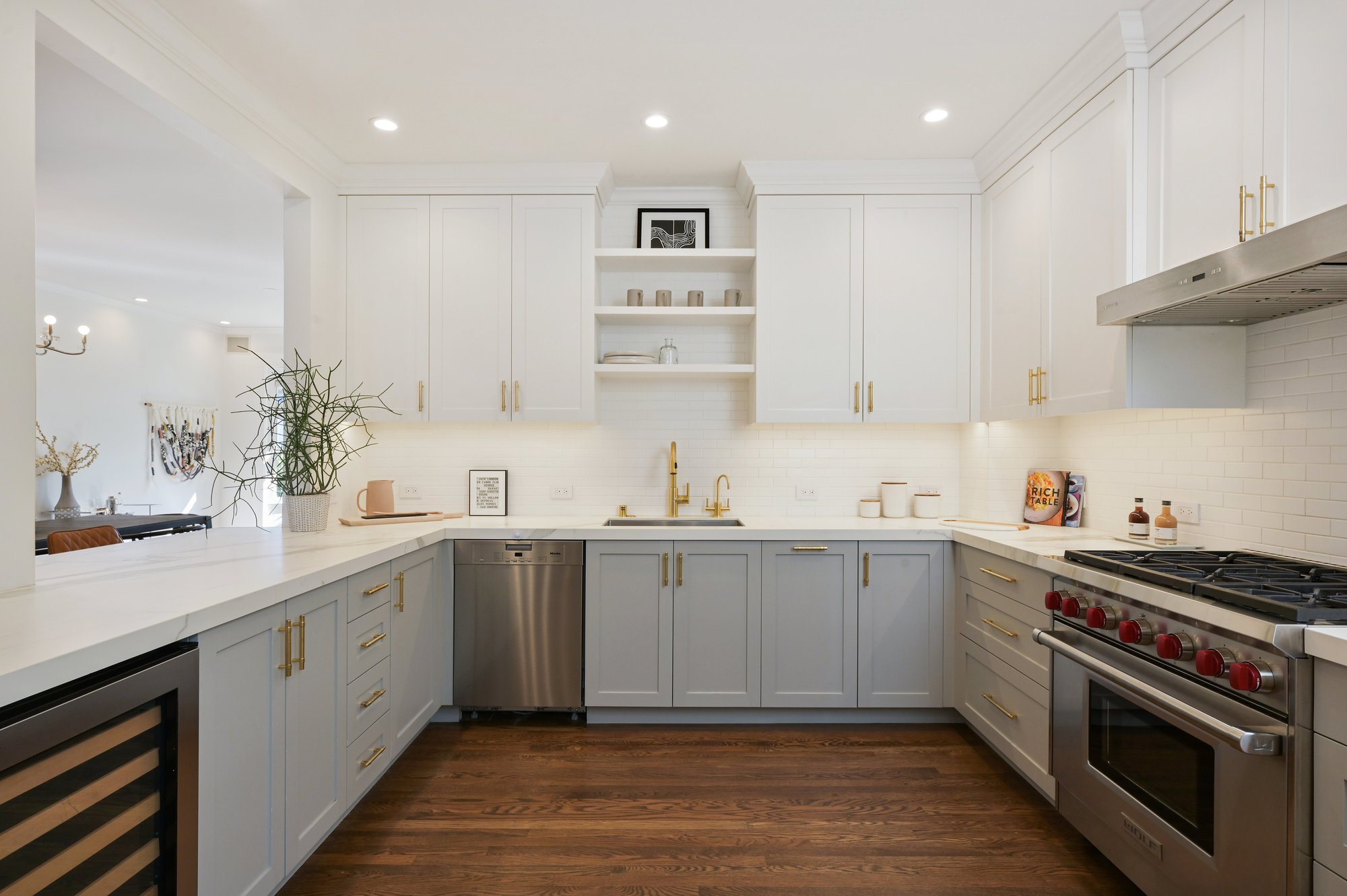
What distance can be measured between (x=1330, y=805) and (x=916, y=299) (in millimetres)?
2523

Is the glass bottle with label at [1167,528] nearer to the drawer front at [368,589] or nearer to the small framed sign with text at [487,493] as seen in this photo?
the drawer front at [368,589]

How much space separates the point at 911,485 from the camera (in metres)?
3.72

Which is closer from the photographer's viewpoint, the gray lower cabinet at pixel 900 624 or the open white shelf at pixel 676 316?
the gray lower cabinet at pixel 900 624

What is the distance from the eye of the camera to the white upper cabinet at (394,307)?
3436 millimetres

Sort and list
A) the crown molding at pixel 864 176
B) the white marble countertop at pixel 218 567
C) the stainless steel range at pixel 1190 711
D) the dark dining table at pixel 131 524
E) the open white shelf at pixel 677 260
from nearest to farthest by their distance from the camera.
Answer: the white marble countertop at pixel 218 567
the stainless steel range at pixel 1190 711
the crown molding at pixel 864 176
the open white shelf at pixel 677 260
the dark dining table at pixel 131 524

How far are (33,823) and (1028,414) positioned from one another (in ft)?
10.4

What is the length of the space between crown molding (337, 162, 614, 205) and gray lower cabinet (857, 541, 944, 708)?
2.23 meters

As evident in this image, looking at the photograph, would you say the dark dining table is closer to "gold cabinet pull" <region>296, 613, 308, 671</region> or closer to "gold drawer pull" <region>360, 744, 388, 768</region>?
"gold drawer pull" <region>360, 744, 388, 768</region>

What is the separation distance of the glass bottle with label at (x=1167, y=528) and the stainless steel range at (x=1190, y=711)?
296 millimetres

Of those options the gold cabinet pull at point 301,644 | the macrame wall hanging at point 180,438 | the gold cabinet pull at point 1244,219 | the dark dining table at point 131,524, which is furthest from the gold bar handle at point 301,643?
the macrame wall hanging at point 180,438

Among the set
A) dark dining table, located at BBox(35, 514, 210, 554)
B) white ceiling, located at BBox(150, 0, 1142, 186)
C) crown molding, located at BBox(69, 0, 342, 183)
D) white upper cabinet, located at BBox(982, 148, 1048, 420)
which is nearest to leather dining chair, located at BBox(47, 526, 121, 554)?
crown molding, located at BBox(69, 0, 342, 183)

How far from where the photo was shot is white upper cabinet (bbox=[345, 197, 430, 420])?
3.44 m

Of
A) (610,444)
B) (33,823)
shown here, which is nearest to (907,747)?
(610,444)

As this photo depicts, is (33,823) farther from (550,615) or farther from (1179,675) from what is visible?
(1179,675)
